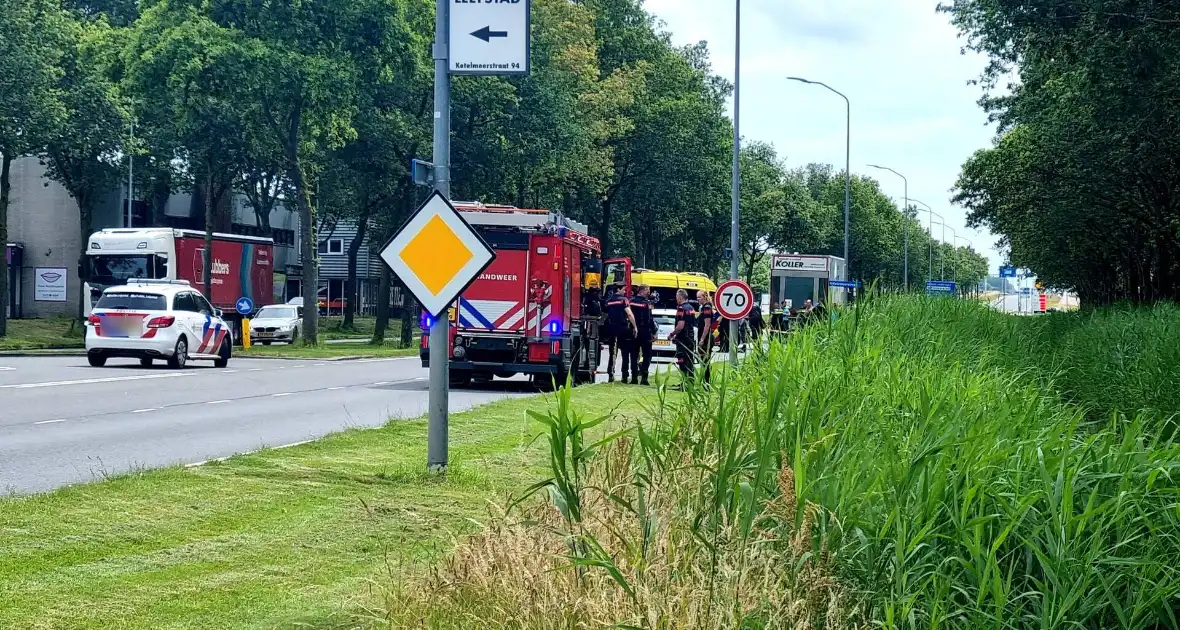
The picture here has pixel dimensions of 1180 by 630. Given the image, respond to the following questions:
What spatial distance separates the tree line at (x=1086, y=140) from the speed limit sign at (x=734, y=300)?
6337 mm

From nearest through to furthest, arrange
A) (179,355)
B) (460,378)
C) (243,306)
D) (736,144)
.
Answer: (460,378)
(179,355)
(736,144)
(243,306)

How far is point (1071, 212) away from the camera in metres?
36.5

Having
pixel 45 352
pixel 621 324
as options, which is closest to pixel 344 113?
pixel 45 352

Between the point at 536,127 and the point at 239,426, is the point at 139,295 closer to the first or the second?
the point at 239,426

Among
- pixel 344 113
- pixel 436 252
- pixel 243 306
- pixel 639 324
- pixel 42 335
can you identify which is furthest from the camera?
pixel 42 335

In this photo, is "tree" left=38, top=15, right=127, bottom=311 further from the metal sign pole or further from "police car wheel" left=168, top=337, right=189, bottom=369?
the metal sign pole

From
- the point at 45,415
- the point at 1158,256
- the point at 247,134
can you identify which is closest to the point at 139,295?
the point at 45,415

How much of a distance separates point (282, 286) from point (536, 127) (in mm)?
19560

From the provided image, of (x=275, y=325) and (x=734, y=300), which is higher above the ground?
(x=734, y=300)

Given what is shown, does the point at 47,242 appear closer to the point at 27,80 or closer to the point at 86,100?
the point at 86,100

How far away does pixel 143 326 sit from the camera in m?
29.9

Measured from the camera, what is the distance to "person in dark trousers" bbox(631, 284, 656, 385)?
2736cm

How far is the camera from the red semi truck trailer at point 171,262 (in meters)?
44.7

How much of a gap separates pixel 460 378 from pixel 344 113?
16.3 meters
